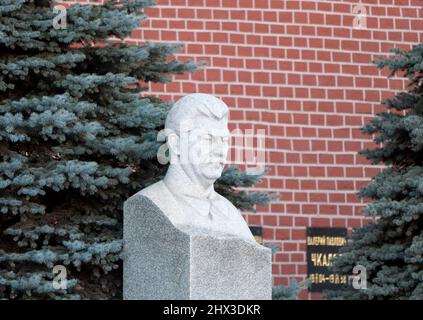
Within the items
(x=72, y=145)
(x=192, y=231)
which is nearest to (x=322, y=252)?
(x=72, y=145)

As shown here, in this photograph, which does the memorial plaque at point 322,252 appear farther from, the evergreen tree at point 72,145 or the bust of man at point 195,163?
the bust of man at point 195,163

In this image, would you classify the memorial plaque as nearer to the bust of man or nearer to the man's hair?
the bust of man

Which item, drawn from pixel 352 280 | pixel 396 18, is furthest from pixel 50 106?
pixel 396 18

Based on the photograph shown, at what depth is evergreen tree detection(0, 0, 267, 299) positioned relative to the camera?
32.0 feet

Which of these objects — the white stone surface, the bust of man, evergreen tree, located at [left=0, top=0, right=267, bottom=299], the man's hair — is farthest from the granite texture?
the man's hair

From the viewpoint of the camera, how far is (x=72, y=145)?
10.2 meters

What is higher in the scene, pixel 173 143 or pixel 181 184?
pixel 173 143

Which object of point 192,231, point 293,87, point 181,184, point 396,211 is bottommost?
point 192,231

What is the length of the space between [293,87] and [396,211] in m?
3.00

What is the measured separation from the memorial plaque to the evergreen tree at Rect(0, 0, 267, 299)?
8.64 feet

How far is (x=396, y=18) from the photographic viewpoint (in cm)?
1423

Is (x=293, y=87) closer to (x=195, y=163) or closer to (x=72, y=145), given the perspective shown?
(x=72, y=145)

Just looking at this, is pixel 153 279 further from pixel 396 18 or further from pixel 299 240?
pixel 396 18

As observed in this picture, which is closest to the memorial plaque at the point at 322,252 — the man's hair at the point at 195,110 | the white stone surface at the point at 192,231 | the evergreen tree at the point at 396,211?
the evergreen tree at the point at 396,211
